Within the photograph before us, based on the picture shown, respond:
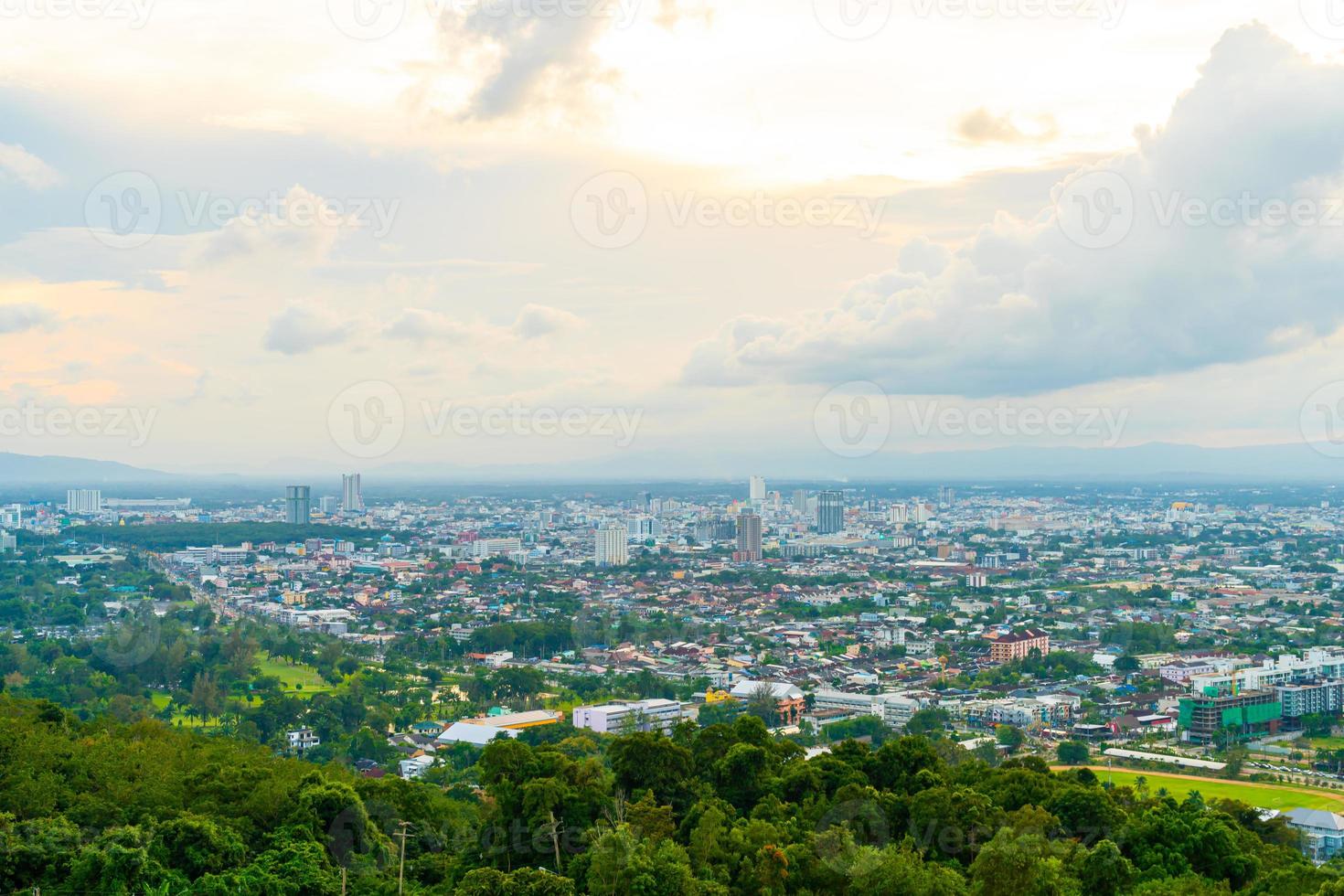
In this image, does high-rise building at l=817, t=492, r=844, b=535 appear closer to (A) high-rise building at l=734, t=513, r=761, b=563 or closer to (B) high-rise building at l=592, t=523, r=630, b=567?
(A) high-rise building at l=734, t=513, r=761, b=563

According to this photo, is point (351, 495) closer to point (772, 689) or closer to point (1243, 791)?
point (772, 689)

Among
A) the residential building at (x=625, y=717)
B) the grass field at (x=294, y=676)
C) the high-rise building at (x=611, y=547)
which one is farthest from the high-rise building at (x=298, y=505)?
the residential building at (x=625, y=717)

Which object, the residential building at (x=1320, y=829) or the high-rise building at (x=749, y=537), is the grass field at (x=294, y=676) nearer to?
the residential building at (x=1320, y=829)

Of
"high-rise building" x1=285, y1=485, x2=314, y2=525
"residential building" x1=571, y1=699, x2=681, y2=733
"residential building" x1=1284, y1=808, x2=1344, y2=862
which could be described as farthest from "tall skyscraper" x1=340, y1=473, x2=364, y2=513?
"residential building" x1=1284, y1=808, x2=1344, y2=862

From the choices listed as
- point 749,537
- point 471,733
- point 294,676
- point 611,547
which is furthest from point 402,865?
point 749,537

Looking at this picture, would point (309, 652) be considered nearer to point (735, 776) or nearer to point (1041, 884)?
point (735, 776)

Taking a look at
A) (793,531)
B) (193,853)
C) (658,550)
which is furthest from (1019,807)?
(793,531)
